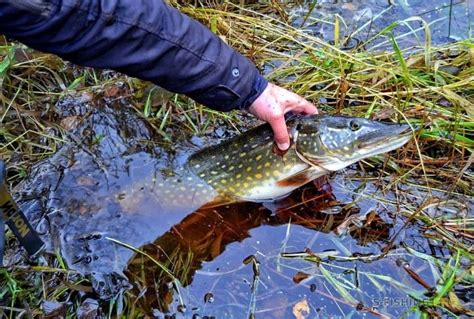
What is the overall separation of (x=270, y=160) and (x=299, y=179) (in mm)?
180

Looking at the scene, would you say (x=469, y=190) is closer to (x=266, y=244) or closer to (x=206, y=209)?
(x=266, y=244)

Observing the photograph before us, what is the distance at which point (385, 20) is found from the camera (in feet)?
15.5

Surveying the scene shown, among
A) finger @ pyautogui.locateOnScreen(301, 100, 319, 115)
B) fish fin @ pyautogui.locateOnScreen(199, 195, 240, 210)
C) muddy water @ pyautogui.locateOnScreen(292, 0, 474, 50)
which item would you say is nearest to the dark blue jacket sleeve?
finger @ pyautogui.locateOnScreen(301, 100, 319, 115)

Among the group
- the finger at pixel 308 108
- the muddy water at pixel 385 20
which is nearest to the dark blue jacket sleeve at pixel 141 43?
the finger at pixel 308 108

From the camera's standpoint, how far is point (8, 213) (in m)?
2.62

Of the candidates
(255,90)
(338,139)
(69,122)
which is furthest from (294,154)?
(69,122)

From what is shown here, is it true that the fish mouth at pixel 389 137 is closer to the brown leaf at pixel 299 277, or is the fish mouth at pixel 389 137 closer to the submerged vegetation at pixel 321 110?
the submerged vegetation at pixel 321 110

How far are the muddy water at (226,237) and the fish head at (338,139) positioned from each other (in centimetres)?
28

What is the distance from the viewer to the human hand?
281 centimetres

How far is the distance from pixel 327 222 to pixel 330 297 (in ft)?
1.58

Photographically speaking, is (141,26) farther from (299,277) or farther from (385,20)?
(385,20)

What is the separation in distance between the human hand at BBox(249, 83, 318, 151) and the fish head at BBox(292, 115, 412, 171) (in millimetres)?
103

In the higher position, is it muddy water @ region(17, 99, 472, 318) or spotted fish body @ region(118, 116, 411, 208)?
spotted fish body @ region(118, 116, 411, 208)

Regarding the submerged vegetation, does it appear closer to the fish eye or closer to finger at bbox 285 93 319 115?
the fish eye
